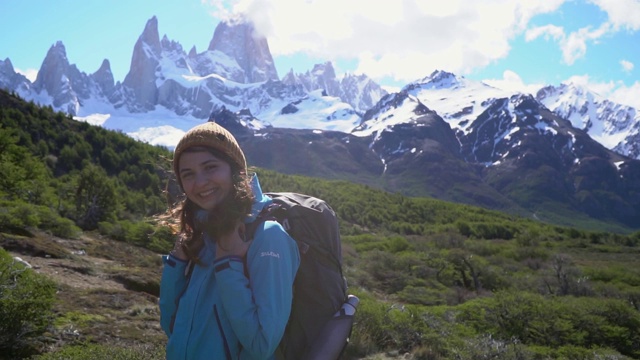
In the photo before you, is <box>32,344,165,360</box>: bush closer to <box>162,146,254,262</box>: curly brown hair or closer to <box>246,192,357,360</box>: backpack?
<box>162,146,254,262</box>: curly brown hair

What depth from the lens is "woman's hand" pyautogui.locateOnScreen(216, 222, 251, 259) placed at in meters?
2.38

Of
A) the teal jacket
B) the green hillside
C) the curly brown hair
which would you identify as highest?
the curly brown hair

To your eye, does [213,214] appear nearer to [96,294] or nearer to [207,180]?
[207,180]

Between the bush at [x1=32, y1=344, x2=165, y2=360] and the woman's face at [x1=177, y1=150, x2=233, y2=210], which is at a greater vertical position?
the woman's face at [x1=177, y1=150, x2=233, y2=210]

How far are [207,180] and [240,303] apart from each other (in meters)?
0.70

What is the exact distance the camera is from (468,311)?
11859 mm

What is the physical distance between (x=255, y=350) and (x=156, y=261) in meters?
15.8

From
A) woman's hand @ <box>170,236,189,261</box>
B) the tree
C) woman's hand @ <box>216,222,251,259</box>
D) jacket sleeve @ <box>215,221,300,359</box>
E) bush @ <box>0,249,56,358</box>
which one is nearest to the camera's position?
jacket sleeve @ <box>215,221,300,359</box>

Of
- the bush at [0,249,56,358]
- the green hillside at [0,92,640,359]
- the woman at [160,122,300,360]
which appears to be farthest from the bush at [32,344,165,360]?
the woman at [160,122,300,360]

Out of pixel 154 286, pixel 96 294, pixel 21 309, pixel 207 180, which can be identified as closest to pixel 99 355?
pixel 21 309

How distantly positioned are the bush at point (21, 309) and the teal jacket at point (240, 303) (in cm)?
468

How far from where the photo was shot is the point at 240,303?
228cm

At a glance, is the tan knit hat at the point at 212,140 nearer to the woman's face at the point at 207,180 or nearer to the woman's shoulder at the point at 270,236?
the woman's face at the point at 207,180

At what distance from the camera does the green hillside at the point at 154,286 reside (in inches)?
259
